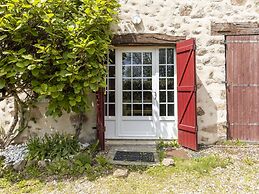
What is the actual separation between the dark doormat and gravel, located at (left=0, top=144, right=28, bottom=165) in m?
1.57

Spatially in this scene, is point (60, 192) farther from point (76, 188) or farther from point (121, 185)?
point (121, 185)

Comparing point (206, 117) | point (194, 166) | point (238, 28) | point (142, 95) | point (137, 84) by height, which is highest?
point (238, 28)

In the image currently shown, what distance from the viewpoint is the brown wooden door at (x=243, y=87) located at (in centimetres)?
507

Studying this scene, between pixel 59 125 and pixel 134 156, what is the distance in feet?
5.81

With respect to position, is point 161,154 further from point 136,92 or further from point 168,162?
point 136,92

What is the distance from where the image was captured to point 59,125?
5.14 meters

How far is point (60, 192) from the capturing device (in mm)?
3182

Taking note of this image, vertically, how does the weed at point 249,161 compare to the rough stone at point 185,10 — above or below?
below

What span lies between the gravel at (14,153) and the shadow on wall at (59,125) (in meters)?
0.33

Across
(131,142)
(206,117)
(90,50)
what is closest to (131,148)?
(131,142)

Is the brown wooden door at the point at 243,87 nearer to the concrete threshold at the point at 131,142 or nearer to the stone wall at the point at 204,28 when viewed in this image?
the stone wall at the point at 204,28

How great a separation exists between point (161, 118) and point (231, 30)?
228 cm

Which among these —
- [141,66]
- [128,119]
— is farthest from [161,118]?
[141,66]

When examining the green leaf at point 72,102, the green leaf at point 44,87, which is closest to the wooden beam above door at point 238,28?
the green leaf at point 72,102
